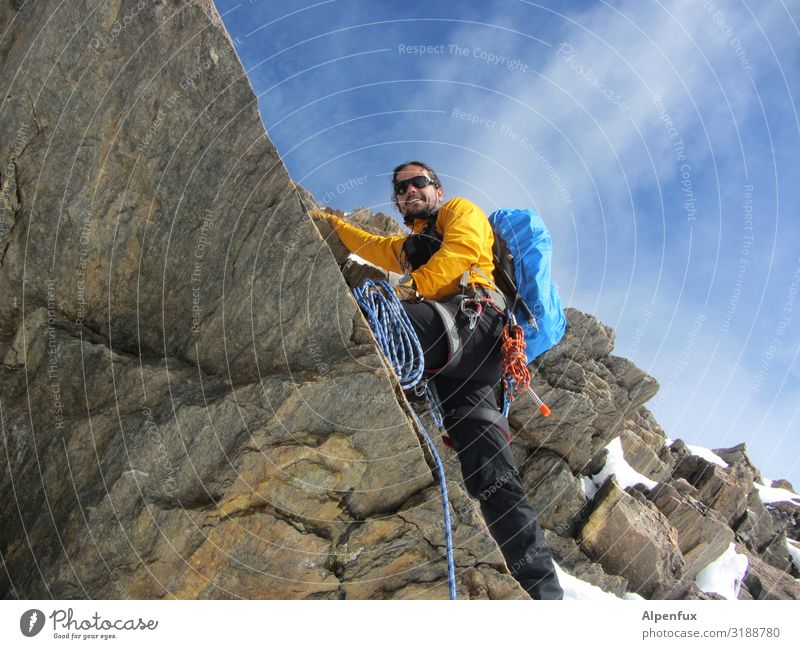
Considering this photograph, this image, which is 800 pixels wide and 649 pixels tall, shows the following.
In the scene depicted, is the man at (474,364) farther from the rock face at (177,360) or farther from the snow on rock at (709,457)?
the snow on rock at (709,457)

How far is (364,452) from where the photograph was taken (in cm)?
497

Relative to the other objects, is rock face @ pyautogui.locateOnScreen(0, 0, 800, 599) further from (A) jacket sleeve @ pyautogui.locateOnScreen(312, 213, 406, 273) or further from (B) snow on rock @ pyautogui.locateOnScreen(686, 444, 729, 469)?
(B) snow on rock @ pyautogui.locateOnScreen(686, 444, 729, 469)

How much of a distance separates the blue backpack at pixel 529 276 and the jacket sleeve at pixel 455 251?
22.4 inches

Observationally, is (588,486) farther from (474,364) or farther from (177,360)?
(177,360)

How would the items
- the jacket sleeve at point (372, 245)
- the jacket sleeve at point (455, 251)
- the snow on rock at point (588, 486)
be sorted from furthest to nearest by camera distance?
the snow on rock at point (588, 486), the jacket sleeve at point (372, 245), the jacket sleeve at point (455, 251)

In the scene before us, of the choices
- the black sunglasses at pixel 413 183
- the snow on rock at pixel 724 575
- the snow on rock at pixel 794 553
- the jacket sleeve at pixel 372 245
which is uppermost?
the black sunglasses at pixel 413 183

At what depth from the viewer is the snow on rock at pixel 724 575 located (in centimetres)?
1862

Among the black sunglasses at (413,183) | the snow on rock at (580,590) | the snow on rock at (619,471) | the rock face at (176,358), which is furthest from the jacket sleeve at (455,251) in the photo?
the snow on rock at (619,471)

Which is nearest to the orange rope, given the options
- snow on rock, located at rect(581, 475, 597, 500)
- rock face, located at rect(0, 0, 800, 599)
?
rock face, located at rect(0, 0, 800, 599)

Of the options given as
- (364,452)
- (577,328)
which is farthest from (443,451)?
(577,328)

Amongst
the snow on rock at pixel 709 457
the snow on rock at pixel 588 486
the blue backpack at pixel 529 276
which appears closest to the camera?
the blue backpack at pixel 529 276

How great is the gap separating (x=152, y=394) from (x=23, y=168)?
8.97 ft

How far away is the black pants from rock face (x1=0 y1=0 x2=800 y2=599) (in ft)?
2.01
